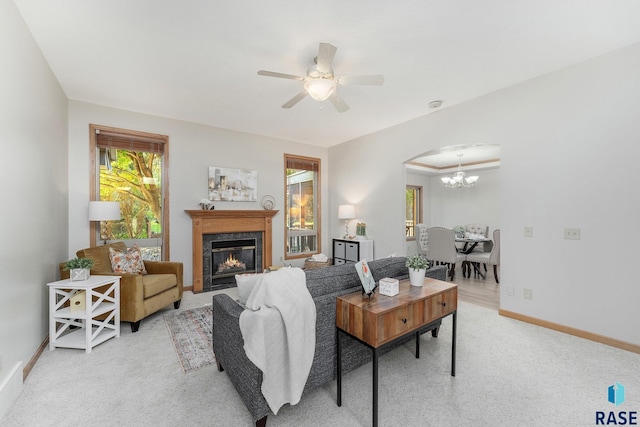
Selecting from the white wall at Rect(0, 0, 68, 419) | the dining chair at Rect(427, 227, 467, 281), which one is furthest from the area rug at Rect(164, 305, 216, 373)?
the dining chair at Rect(427, 227, 467, 281)

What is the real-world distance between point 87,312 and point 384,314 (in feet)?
8.82

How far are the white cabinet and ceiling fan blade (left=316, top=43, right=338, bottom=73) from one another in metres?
3.31

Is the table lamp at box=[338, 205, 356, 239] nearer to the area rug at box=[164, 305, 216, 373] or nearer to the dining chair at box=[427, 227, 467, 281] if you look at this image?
the dining chair at box=[427, 227, 467, 281]

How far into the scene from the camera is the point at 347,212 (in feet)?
17.5

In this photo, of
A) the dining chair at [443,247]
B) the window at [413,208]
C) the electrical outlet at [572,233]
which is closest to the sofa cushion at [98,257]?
the dining chair at [443,247]

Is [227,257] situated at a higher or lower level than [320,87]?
lower

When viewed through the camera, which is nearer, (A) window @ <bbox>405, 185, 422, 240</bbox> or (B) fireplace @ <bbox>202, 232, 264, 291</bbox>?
(B) fireplace @ <bbox>202, 232, 264, 291</bbox>

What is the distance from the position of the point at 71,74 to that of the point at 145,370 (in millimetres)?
3191

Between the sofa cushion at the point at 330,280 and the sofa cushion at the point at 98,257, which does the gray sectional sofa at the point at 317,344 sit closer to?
the sofa cushion at the point at 330,280

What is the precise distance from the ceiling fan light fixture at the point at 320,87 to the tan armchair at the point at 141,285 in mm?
2651

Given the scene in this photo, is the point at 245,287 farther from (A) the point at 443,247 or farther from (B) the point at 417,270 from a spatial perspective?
(A) the point at 443,247

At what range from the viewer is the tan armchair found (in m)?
2.82

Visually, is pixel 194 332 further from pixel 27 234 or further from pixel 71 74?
pixel 71 74

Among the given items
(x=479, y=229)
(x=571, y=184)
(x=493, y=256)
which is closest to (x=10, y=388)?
(x=571, y=184)
